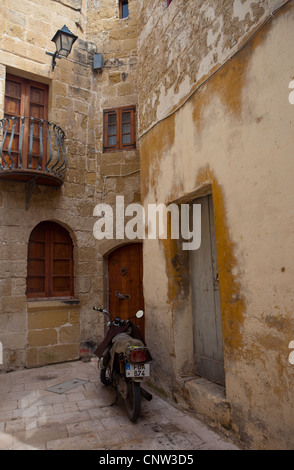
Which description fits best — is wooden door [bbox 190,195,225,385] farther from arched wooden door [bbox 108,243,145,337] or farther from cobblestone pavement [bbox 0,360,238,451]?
arched wooden door [bbox 108,243,145,337]

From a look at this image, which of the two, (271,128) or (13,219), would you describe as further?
(13,219)

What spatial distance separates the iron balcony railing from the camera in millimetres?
5066

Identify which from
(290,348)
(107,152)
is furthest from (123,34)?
(290,348)

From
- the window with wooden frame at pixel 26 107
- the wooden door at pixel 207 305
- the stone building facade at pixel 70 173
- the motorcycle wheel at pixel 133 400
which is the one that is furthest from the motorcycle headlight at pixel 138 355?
the window with wooden frame at pixel 26 107

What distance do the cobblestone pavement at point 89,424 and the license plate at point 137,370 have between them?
456 mm

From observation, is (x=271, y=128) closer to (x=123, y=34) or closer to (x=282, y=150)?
(x=282, y=150)

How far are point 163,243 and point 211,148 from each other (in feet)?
4.56

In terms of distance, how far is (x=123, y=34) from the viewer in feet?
21.0

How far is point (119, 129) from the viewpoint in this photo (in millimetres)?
6223

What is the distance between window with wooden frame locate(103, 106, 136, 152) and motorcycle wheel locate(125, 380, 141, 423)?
14.1 ft

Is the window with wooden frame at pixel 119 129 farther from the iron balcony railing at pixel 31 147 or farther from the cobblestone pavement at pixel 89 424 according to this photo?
the cobblestone pavement at pixel 89 424

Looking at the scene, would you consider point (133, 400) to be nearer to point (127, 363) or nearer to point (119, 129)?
point (127, 363)

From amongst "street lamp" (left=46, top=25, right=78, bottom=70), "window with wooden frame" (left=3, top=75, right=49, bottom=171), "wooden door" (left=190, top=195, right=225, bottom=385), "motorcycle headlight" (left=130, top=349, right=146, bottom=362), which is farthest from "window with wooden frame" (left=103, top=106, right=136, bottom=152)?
"motorcycle headlight" (left=130, top=349, right=146, bottom=362)

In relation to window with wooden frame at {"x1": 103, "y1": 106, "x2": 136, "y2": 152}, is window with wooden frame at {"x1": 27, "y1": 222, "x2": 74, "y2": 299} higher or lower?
lower
